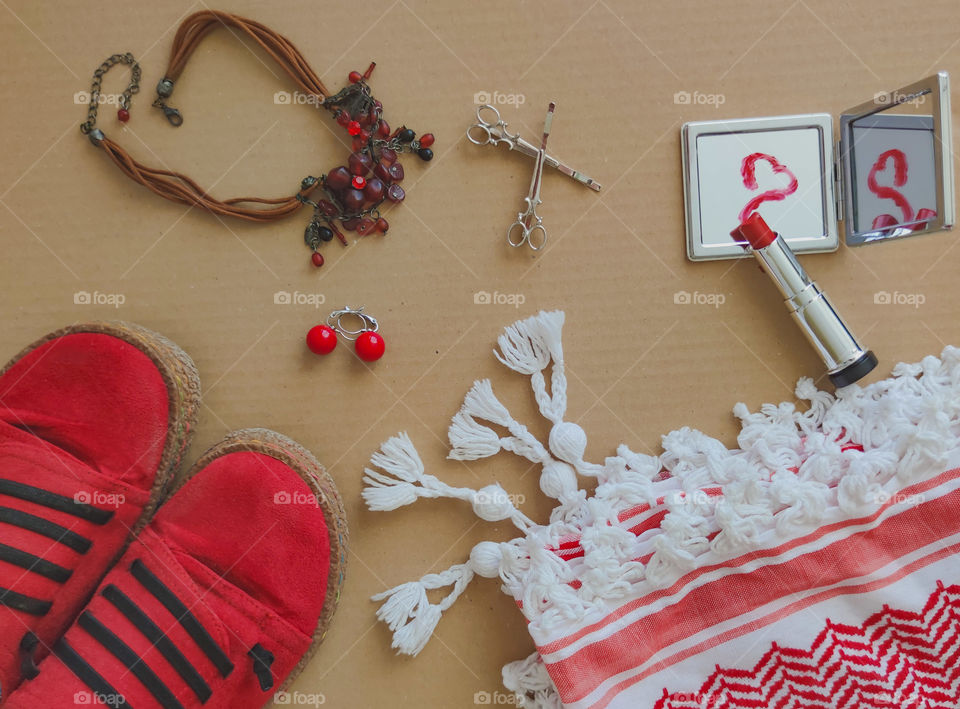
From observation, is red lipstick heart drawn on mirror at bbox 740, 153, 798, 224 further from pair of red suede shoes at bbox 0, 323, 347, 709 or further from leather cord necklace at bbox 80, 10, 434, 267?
pair of red suede shoes at bbox 0, 323, 347, 709

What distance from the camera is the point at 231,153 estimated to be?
0.86m

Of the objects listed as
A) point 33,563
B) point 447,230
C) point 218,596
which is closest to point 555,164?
point 447,230

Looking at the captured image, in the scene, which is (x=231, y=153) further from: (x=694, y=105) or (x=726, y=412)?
(x=726, y=412)

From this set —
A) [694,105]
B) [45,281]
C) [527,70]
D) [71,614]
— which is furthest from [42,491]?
[694,105]

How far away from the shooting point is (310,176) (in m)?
0.85

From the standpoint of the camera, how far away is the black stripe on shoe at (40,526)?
29.3 inches

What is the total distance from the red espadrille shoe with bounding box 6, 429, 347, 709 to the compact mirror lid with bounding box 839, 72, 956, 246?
71 centimetres

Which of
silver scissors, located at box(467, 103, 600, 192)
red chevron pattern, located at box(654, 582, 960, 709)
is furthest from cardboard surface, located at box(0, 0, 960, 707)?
red chevron pattern, located at box(654, 582, 960, 709)

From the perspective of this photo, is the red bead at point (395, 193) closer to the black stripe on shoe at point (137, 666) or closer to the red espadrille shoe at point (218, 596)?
the red espadrille shoe at point (218, 596)

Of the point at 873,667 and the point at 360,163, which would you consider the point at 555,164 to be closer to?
the point at 360,163

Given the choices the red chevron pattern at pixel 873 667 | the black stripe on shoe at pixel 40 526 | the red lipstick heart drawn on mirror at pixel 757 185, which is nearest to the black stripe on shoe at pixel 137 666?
the black stripe on shoe at pixel 40 526

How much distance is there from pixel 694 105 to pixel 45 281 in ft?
2.74

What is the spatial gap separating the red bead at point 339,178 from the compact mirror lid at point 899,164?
1.94 ft

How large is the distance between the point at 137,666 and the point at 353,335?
16.8 inches
